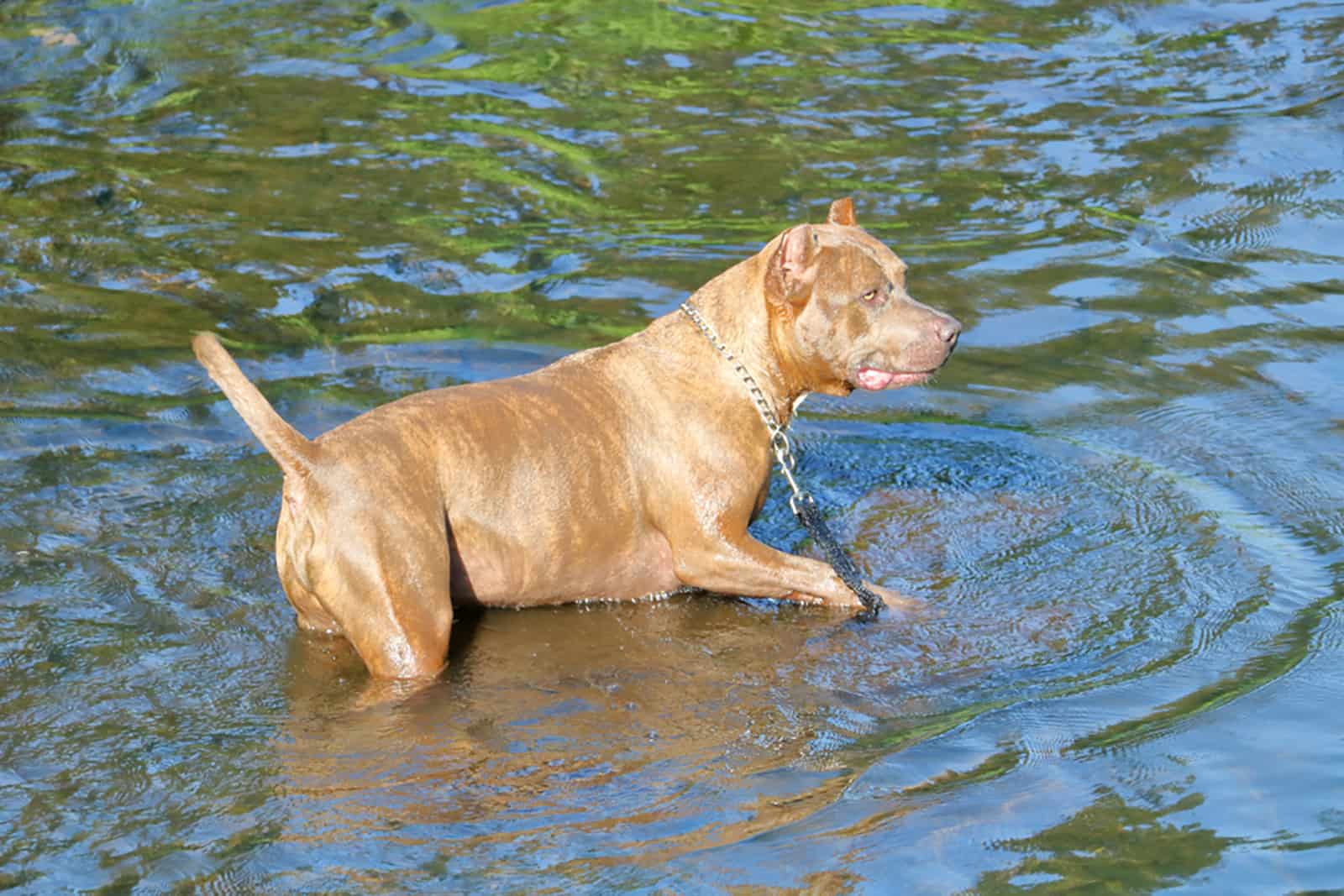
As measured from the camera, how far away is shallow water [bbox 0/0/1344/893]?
5957mm

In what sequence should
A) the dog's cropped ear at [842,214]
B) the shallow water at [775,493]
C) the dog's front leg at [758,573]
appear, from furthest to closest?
the dog's cropped ear at [842,214] < the dog's front leg at [758,573] < the shallow water at [775,493]

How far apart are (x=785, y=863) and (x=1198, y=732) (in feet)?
6.18

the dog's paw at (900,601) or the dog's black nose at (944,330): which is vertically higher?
the dog's black nose at (944,330)

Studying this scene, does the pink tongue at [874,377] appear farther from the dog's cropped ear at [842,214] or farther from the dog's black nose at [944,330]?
the dog's cropped ear at [842,214]

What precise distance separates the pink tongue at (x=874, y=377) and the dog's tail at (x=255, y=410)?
254cm

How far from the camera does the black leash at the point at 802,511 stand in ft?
25.9

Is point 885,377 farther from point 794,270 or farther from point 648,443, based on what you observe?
point 648,443

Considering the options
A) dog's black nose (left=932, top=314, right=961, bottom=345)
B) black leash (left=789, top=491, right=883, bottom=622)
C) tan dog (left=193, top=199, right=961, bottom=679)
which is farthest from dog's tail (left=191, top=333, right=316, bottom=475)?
dog's black nose (left=932, top=314, right=961, bottom=345)

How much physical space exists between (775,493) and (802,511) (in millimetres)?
858

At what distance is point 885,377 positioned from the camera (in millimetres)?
7898

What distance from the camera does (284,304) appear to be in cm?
1089

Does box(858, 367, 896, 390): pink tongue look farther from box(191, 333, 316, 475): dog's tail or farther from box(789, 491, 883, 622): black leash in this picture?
box(191, 333, 316, 475): dog's tail

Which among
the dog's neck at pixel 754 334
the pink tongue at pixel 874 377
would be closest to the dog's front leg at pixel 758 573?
the dog's neck at pixel 754 334

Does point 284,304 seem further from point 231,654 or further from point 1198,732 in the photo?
point 1198,732
